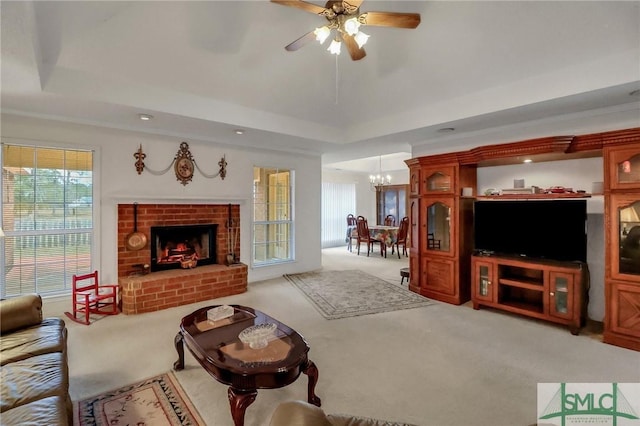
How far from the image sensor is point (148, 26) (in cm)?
254

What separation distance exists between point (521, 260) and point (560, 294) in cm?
50

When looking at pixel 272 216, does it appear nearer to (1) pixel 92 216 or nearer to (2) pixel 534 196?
(1) pixel 92 216

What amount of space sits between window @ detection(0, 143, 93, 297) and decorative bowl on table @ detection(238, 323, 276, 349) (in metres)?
2.97

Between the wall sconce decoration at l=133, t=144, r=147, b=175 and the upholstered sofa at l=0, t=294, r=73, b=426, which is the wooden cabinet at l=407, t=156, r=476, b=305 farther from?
the upholstered sofa at l=0, t=294, r=73, b=426

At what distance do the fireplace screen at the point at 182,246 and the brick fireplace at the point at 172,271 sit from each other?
49 mm

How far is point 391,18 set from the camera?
1.99 m

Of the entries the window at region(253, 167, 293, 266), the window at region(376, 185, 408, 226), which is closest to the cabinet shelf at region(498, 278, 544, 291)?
the window at region(253, 167, 293, 266)

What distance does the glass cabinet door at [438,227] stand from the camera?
4191mm

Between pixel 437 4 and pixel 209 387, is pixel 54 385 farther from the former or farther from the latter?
pixel 437 4

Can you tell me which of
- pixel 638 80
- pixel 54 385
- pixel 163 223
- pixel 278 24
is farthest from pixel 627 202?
pixel 163 223

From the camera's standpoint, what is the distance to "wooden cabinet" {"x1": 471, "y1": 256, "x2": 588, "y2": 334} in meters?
3.17

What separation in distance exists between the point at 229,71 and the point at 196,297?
9.68 ft

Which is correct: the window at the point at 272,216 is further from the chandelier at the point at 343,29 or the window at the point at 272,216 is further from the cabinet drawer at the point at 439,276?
the chandelier at the point at 343,29

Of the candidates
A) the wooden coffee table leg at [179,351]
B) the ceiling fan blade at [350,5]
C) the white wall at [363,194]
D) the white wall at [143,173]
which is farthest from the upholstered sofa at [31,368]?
the white wall at [363,194]
